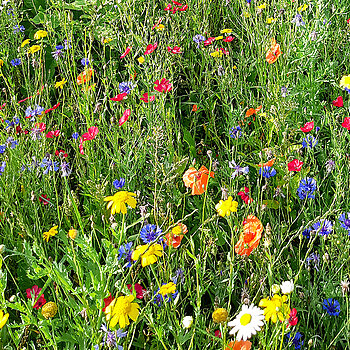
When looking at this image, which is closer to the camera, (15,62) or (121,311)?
(121,311)

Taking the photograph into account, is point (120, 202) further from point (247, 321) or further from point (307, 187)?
point (307, 187)

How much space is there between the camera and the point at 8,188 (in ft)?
5.25

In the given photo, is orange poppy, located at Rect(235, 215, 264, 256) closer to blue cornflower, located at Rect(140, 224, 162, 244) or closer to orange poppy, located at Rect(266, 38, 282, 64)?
blue cornflower, located at Rect(140, 224, 162, 244)

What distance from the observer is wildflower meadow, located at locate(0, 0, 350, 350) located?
1067 millimetres

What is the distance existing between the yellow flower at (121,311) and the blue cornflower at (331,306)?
57 centimetres

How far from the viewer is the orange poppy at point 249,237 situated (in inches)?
49.4

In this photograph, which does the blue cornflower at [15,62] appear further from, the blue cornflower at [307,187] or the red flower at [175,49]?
the blue cornflower at [307,187]

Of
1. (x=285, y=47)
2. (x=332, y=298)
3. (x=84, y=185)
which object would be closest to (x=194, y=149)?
(x=84, y=185)

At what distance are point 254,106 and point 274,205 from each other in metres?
0.53

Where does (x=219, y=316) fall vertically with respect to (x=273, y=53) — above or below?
below

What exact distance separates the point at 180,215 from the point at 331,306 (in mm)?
616

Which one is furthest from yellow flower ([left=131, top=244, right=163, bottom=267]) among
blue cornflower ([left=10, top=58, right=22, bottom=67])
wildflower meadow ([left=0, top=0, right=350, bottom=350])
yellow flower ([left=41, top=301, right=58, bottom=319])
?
blue cornflower ([left=10, top=58, right=22, bottom=67])

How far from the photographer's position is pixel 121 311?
3.23ft

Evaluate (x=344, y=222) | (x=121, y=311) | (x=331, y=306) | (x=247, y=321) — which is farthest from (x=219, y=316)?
(x=344, y=222)
